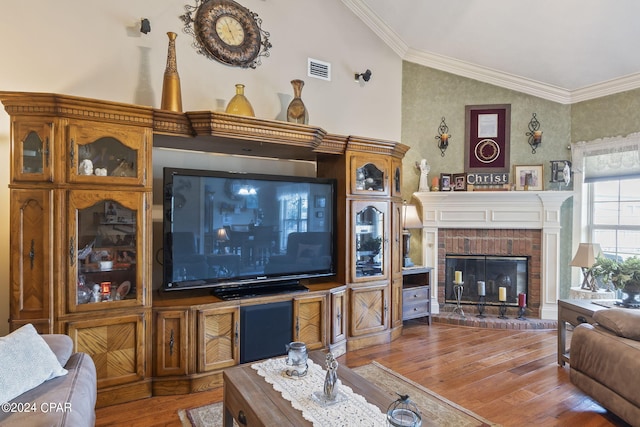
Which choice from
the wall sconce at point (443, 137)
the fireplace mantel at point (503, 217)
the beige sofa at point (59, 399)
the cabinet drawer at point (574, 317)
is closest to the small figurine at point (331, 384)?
the beige sofa at point (59, 399)

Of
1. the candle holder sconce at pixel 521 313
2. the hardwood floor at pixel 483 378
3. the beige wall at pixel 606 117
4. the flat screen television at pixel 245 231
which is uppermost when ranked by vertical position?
the beige wall at pixel 606 117

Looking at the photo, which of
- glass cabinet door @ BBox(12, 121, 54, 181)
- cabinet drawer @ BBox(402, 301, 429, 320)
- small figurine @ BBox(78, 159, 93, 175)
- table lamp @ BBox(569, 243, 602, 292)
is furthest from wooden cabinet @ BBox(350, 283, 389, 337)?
glass cabinet door @ BBox(12, 121, 54, 181)

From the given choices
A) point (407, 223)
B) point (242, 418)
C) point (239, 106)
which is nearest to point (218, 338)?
point (242, 418)

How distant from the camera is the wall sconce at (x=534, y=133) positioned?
443 cm

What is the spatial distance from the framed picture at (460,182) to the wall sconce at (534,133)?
0.89 m

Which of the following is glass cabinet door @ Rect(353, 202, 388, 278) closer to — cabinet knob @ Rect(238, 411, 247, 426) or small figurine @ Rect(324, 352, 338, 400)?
small figurine @ Rect(324, 352, 338, 400)

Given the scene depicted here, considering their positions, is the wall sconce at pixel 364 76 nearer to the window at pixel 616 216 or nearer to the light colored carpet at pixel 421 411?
the window at pixel 616 216

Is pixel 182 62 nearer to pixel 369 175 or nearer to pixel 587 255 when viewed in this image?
pixel 369 175

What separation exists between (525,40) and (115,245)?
4392 mm

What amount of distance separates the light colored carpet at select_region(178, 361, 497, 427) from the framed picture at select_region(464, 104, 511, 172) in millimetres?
2910

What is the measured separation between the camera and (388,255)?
3.68m

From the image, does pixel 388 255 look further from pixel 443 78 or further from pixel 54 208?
pixel 54 208

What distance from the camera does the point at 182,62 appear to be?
314 centimetres

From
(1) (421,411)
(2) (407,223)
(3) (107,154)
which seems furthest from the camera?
(2) (407,223)
